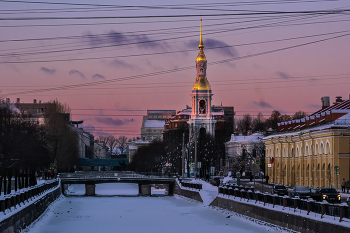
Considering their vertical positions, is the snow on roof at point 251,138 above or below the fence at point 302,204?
above

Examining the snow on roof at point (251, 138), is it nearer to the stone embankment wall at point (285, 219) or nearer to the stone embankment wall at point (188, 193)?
the stone embankment wall at point (188, 193)

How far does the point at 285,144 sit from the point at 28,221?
61.0m

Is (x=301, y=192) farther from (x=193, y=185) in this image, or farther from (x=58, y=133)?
(x=58, y=133)

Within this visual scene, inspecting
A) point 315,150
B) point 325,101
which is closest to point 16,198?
point 315,150

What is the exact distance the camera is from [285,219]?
36.6 metres

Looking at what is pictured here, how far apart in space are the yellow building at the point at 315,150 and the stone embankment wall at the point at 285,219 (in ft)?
40.2

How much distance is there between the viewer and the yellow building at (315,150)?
247 feet

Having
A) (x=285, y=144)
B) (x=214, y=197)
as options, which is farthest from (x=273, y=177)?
(x=214, y=197)

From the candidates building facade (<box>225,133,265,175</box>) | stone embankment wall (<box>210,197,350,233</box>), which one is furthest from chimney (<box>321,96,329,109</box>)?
stone embankment wall (<box>210,197,350,233</box>)

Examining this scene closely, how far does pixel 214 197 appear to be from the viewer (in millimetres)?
65062

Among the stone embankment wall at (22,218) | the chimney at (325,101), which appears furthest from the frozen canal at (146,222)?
the chimney at (325,101)

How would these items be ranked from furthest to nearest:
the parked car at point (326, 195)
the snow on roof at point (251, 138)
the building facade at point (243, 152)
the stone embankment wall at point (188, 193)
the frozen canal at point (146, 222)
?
the snow on roof at point (251, 138)
the building facade at point (243, 152)
the stone embankment wall at point (188, 193)
the parked car at point (326, 195)
the frozen canal at point (146, 222)

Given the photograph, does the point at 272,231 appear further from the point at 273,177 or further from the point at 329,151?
the point at 273,177

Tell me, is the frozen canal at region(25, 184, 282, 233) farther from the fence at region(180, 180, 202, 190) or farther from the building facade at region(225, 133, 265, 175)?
the building facade at region(225, 133, 265, 175)
